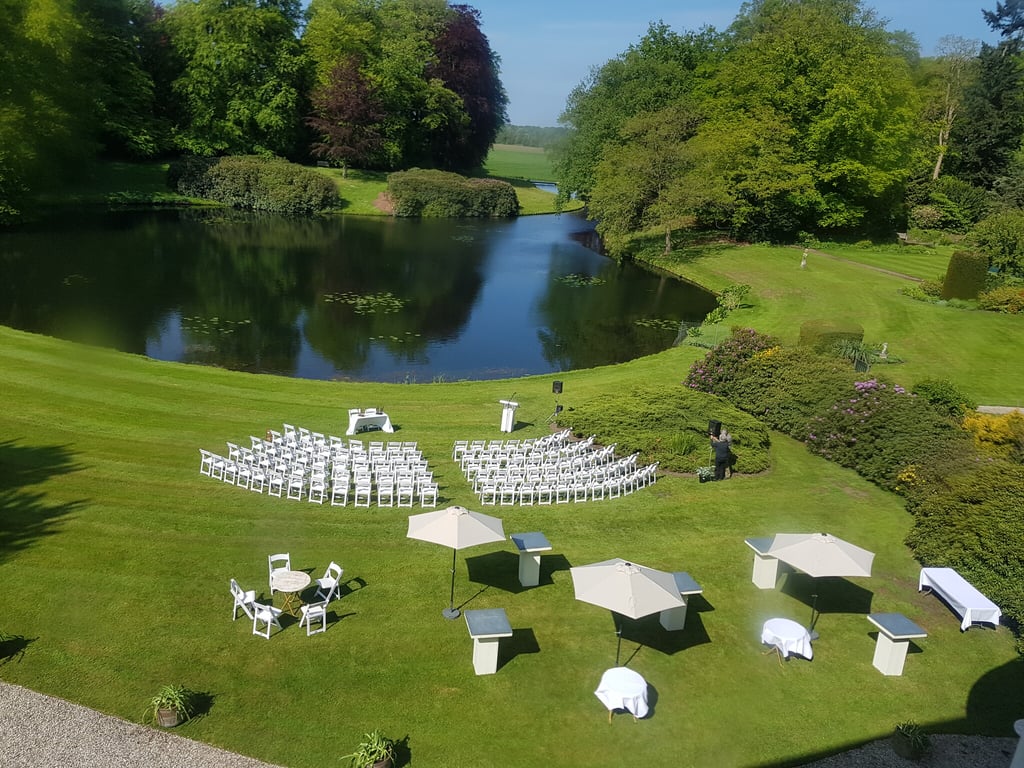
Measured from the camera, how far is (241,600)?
1171cm

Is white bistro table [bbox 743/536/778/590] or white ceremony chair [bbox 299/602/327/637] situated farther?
white bistro table [bbox 743/536/778/590]

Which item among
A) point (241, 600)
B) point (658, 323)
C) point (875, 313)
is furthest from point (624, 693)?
point (875, 313)

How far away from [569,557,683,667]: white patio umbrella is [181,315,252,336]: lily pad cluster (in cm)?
2623

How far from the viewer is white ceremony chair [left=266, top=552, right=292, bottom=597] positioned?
489 inches

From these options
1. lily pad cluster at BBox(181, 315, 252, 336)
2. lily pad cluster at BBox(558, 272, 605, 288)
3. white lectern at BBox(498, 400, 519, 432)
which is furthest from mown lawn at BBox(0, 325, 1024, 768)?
lily pad cluster at BBox(558, 272, 605, 288)

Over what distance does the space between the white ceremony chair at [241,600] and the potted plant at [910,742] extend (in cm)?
970

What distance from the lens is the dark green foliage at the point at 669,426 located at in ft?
65.2

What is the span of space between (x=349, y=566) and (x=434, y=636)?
2692mm

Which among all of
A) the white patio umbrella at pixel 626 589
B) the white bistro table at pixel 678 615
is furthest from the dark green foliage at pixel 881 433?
the white patio umbrella at pixel 626 589

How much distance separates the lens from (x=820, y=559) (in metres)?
12.4

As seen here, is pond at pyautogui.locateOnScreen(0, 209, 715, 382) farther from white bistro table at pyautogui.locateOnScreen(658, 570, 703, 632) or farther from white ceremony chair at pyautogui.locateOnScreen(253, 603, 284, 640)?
white bistro table at pyautogui.locateOnScreen(658, 570, 703, 632)

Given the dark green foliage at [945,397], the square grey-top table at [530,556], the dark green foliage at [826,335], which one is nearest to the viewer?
the square grey-top table at [530,556]

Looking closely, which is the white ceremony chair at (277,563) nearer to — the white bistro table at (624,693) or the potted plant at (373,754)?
the potted plant at (373,754)

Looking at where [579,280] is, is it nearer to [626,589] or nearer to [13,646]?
[626,589]
